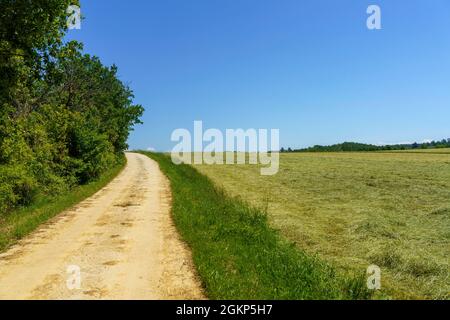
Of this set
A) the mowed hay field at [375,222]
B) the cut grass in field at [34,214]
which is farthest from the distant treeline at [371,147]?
the cut grass in field at [34,214]

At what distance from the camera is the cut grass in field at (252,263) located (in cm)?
827

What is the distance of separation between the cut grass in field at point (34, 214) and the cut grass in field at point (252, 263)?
4.84m

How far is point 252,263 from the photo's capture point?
1012 cm

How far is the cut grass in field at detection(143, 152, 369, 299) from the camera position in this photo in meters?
8.27

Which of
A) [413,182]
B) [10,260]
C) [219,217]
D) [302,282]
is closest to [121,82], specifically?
[413,182]

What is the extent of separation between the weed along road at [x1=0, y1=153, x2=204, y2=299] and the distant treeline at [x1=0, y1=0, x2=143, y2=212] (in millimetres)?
→ 3326

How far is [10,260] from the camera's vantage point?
10453 mm

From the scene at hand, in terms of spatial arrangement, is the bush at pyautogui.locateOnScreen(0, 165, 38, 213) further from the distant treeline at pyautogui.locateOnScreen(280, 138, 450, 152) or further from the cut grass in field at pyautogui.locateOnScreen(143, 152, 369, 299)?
the distant treeline at pyautogui.locateOnScreen(280, 138, 450, 152)

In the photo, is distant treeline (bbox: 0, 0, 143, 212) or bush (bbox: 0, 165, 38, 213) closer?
distant treeline (bbox: 0, 0, 143, 212)

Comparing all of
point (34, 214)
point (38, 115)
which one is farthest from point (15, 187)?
point (38, 115)
